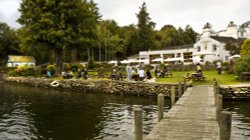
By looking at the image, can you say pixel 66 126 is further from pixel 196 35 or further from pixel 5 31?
pixel 196 35

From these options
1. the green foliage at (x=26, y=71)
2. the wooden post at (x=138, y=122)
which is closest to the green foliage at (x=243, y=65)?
the wooden post at (x=138, y=122)

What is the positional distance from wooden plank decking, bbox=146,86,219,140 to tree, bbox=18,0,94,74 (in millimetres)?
32375

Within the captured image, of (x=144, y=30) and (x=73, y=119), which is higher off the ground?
(x=144, y=30)

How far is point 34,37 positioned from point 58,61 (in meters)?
5.85

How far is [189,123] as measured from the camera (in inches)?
516

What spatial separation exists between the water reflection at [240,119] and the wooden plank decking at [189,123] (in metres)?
1.42

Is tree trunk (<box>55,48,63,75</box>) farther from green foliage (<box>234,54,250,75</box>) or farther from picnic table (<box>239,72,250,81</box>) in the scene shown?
picnic table (<box>239,72,250,81</box>)

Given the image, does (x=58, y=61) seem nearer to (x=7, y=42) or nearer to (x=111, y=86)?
(x=111, y=86)

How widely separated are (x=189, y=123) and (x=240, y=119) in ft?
20.0

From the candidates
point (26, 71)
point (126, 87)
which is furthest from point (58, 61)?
point (126, 87)

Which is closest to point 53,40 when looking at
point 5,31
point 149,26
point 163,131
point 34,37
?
point 34,37

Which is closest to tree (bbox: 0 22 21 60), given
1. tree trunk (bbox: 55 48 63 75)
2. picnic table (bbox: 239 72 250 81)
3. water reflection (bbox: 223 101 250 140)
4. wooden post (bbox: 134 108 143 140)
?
tree trunk (bbox: 55 48 63 75)

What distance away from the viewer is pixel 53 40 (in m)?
46.7

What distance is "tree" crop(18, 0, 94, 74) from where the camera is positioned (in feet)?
153
